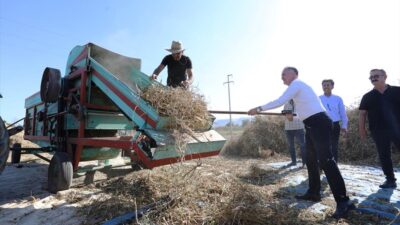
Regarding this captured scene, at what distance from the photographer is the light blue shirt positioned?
549 centimetres

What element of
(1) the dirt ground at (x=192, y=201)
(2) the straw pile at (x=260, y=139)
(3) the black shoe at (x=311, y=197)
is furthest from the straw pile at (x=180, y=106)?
(2) the straw pile at (x=260, y=139)

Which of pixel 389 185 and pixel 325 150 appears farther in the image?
pixel 389 185

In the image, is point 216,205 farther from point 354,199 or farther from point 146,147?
point 354,199

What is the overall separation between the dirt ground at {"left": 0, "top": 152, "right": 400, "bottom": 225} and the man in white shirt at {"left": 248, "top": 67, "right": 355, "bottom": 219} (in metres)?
0.18

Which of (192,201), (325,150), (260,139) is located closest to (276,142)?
(260,139)

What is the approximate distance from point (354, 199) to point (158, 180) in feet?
8.76

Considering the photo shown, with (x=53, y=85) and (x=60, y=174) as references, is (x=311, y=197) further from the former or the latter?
(x=53, y=85)

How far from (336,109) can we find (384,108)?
3.44 ft

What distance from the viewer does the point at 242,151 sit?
11336 millimetres

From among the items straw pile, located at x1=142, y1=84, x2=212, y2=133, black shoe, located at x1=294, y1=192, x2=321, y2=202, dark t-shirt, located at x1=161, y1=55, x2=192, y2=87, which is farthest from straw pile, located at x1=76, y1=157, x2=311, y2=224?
dark t-shirt, located at x1=161, y1=55, x2=192, y2=87

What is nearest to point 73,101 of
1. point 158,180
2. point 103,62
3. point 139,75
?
point 103,62

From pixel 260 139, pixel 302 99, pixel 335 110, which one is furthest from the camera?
pixel 260 139

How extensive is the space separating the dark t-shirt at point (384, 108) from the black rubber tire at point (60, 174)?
15.6 ft

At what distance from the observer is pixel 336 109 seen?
18.1 feet
